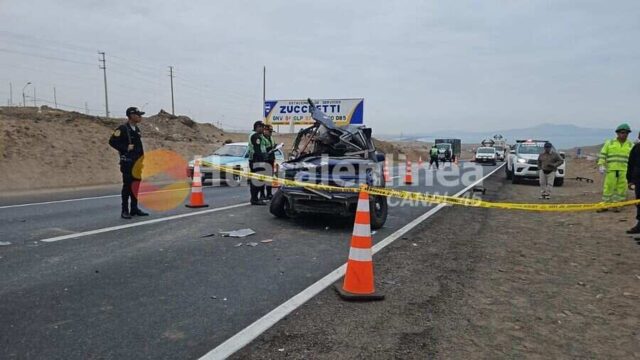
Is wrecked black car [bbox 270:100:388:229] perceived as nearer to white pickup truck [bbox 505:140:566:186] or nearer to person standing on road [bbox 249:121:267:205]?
person standing on road [bbox 249:121:267:205]

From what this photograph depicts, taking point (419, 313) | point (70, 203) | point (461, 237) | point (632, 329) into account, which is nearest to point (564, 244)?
point (461, 237)

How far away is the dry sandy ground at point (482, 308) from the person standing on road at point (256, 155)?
448 centimetres

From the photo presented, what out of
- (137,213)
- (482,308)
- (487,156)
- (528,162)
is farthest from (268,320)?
(487,156)

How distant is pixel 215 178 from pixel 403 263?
36.8 ft

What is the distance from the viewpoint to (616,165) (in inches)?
395

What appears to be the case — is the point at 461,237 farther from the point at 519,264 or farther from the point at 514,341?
the point at 514,341

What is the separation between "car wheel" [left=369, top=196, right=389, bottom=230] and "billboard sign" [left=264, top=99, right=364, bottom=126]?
57.1ft

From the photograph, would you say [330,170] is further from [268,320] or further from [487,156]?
[487,156]

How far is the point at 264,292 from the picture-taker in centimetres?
445

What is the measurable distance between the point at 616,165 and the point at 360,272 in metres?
8.57

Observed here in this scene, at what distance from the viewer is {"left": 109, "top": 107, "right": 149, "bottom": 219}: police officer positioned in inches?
315

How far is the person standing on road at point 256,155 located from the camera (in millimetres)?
10523

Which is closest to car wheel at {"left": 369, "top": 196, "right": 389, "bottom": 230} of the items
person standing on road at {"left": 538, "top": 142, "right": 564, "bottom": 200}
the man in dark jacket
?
the man in dark jacket

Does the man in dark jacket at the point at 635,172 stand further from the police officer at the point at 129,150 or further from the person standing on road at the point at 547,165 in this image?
the police officer at the point at 129,150
